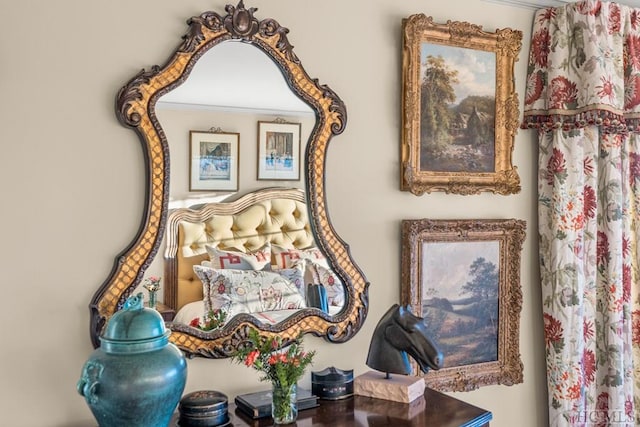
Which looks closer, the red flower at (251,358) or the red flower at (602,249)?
the red flower at (251,358)

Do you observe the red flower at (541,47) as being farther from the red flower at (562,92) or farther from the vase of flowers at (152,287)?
the vase of flowers at (152,287)

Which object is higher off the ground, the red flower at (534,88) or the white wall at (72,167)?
the red flower at (534,88)

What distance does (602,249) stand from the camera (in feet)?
9.11

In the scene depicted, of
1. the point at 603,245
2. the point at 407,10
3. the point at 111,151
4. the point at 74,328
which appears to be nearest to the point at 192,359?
the point at 74,328

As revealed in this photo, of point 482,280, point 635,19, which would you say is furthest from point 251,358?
point 635,19

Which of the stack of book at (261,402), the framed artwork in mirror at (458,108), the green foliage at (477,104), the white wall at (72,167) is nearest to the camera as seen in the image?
the white wall at (72,167)

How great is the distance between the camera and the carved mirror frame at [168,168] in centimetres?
195

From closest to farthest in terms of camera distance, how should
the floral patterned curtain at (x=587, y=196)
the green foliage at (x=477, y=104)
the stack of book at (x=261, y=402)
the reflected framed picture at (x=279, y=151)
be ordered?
the stack of book at (x=261, y=402), the reflected framed picture at (x=279, y=151), the green foliage at (x=477, y=104), the floral patterned curtain at (x=587, y=196)

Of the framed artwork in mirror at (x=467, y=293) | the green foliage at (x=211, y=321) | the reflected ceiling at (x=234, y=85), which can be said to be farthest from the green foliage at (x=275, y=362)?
the reflected ceiling at (x=234, y=85)

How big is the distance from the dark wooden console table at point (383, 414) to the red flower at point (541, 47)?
1549 mm

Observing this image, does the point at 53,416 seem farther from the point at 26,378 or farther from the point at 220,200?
the point at 220,200

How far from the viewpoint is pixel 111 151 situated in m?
1.96

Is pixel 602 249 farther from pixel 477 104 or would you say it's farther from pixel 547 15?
pixel 547 15

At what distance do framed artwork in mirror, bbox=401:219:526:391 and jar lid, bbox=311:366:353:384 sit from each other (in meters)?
0.44
